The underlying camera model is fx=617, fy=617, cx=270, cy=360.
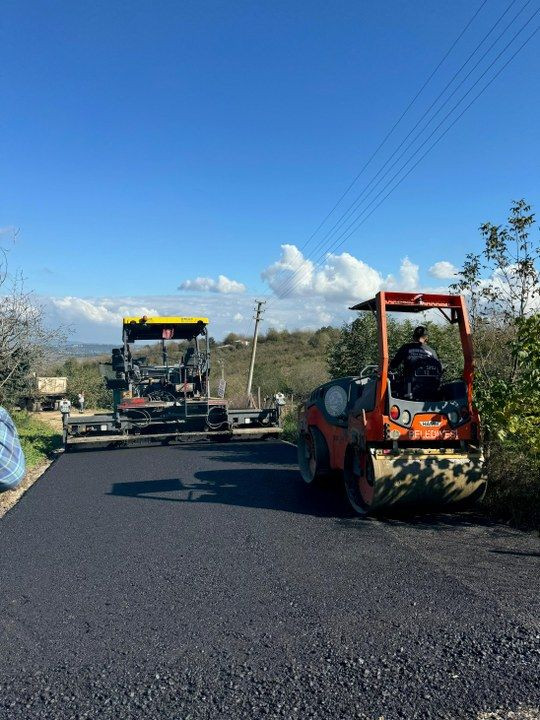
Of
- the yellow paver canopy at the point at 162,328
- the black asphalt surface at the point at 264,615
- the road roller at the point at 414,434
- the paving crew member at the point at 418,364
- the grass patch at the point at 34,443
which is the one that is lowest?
the black asphalt surface at the point at 264,615

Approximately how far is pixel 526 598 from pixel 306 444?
4.51m

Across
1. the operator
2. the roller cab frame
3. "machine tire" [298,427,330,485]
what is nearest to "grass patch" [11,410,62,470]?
the roller cab frame

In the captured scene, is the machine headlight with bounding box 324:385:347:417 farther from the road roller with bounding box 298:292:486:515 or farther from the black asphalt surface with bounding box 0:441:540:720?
the black asphalt surface with bounding box 0:441:540:720

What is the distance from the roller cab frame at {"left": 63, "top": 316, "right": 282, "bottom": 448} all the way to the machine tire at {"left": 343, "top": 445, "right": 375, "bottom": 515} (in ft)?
22.7

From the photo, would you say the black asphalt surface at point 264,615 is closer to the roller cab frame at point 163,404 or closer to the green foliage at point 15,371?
the roller cab frame at point 163,404

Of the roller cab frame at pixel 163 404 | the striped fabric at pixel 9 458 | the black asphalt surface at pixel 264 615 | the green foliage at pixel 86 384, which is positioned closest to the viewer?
the black asphalt surface at pixel 264 615

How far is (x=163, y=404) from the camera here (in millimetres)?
13320

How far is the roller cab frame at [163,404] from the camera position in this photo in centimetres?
1313

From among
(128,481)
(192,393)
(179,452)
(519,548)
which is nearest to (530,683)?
(519,548)

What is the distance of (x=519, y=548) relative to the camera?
514cm

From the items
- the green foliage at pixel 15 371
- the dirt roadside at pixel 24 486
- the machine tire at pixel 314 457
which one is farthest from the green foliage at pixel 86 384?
the machine tire at pixel 314 457

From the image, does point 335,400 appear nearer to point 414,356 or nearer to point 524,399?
point 414,356

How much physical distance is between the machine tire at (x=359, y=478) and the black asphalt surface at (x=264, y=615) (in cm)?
18

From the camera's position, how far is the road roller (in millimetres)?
5906
